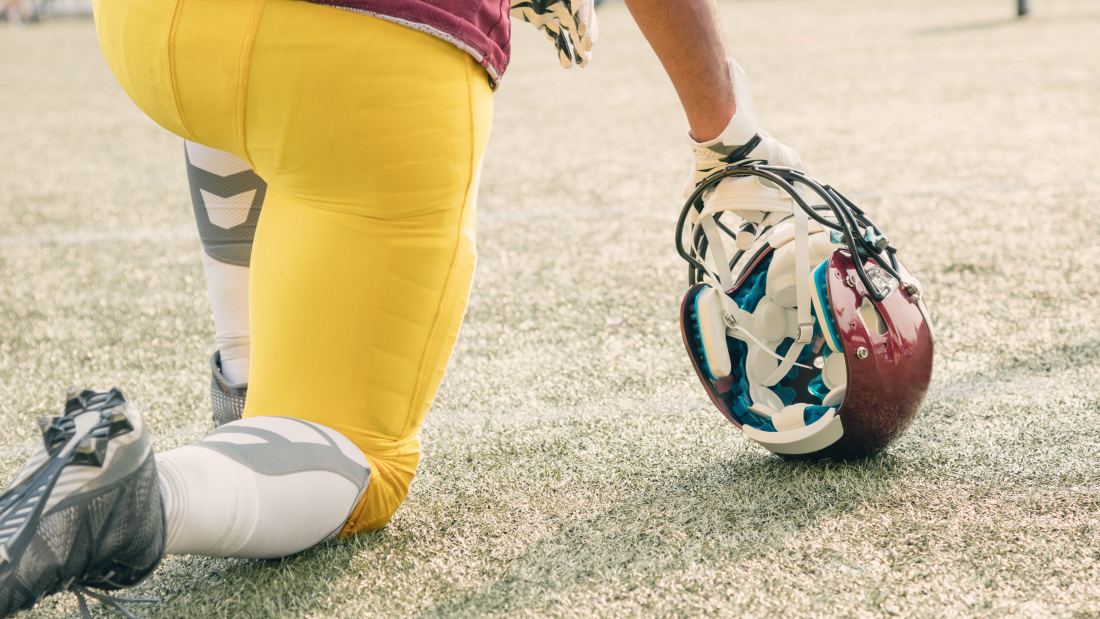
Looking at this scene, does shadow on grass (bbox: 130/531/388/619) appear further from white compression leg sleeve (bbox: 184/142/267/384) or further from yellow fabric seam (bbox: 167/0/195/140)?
yellow fabric seam (bbox: 167/0/195/140)

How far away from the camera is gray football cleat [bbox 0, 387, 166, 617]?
77 centimetres

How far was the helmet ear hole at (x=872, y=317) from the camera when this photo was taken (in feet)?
3.62

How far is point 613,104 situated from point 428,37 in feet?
12.7

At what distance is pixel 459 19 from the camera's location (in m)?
0.94

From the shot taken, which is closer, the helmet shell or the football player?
the football player

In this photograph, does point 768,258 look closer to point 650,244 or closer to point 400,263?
point 400,263

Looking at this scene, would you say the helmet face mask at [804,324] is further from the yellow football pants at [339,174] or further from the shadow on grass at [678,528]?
the yellow football pants at [339,174]

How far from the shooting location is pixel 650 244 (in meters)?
2.47

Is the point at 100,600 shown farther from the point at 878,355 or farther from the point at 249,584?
the point at 878,355

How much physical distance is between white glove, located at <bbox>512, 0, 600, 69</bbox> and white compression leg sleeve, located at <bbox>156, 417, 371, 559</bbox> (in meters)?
0.54

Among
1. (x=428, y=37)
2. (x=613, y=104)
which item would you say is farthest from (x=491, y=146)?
(x=428, y=37)

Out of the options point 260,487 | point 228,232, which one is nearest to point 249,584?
point 260,487

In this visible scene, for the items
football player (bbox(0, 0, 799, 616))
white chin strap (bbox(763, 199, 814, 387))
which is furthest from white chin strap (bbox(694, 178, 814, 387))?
football player (bbox(0, 0, 799, 616))

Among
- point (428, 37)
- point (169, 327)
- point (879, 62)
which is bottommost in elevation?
point (879, 62)
